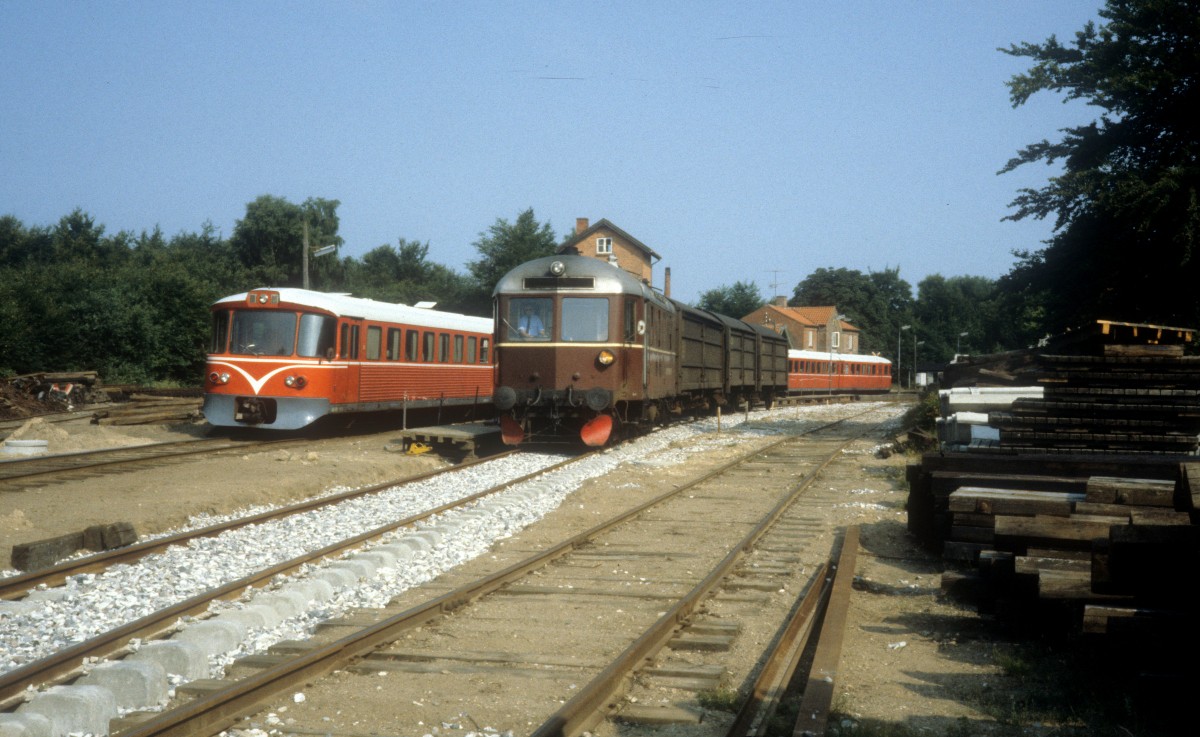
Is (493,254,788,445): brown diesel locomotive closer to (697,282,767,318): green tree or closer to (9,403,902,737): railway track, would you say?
(9,403,902,737): railway track

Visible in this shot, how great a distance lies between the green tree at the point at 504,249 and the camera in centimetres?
6109

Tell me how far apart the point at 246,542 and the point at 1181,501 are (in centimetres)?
748

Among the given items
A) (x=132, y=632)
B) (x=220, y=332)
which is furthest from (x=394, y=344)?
(x=132, y=632)

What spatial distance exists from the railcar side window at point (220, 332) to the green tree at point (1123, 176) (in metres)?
16.8

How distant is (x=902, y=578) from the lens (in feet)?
27.5

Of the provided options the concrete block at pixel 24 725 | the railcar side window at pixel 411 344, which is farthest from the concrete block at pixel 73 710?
the railcar side window at pixel 411 344

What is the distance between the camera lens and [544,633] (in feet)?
21.0

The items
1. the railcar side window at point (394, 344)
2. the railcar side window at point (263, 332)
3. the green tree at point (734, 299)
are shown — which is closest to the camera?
the railcar side window at point (263, 332)

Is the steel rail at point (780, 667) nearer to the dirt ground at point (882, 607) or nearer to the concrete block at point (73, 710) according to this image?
the dirt ground at point (882, 607)

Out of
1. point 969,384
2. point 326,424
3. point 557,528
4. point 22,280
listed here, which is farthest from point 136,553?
point 22,280

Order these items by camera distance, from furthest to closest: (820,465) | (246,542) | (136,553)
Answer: (820,465) < (246,542) < (136,553)

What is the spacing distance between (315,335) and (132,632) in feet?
45.2

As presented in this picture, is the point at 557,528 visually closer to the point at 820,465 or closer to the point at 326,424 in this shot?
the point at 820,465

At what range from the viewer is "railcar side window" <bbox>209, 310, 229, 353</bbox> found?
19250 mm
